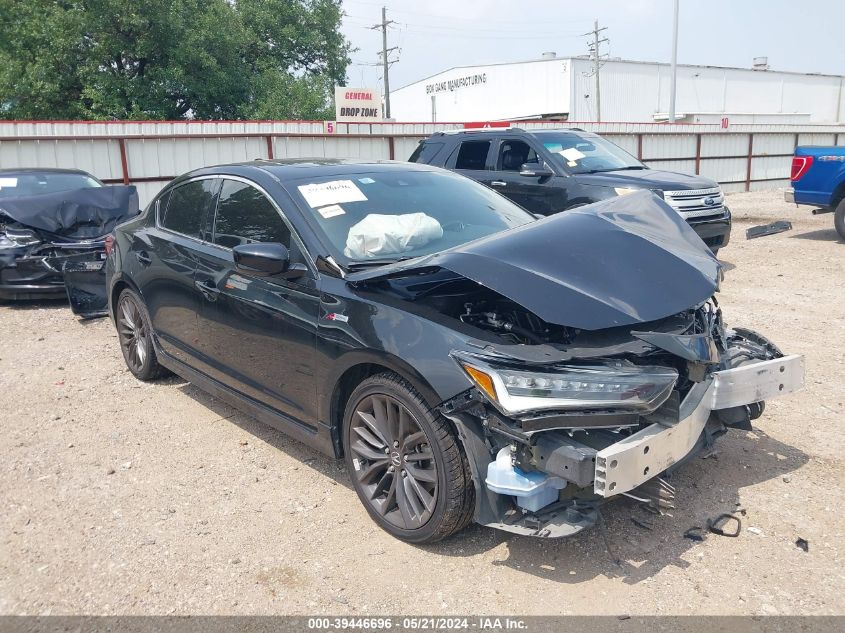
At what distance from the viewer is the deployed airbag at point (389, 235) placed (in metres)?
3.79

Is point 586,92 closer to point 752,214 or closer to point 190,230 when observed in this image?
point 752,214

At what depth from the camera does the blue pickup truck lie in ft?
38.2

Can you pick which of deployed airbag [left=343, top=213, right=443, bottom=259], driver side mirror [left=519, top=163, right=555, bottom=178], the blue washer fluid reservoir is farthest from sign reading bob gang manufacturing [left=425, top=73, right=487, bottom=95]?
the blue washer fluid reservoir

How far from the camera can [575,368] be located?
2891 mm

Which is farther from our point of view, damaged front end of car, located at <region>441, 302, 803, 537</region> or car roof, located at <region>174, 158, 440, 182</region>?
car roof, located at <region>174, 158, 440, 182</region>

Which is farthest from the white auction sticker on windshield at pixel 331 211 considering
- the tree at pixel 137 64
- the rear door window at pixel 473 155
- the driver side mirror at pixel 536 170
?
the tree at pixel 137 64

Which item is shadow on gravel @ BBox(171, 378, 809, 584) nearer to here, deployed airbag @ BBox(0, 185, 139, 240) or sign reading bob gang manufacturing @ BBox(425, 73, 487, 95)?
deployed airbag @ BBox(0, 185, 139, 240)

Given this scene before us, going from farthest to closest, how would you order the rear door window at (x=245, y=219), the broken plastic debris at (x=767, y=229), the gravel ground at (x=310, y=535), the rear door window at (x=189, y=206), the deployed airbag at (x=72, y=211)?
1. the deployed airbag at (x=72, y=211)
2. the rear door window at (x=189, y=206)
3. the broken plastic debris at (x=767, y=229)
4. the rear door window at (x=245, y=219)
5. the gravel ground at (x=310, y=535)

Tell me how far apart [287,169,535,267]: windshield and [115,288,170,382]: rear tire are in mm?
2067

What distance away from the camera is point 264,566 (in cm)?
326

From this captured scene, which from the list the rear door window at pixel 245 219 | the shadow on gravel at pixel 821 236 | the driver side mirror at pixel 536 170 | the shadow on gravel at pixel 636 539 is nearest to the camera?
the shadow on gravel at pixel 636 539

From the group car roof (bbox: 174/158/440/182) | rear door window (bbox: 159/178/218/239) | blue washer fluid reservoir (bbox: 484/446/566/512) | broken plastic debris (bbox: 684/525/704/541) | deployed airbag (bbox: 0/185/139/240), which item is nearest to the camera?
blue washer fluid reservoir (bbox: 484/446/566/512)

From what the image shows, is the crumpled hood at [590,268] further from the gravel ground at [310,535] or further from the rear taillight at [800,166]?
the rear taillight at [800,166]

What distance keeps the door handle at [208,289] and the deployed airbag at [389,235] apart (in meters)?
1.06
